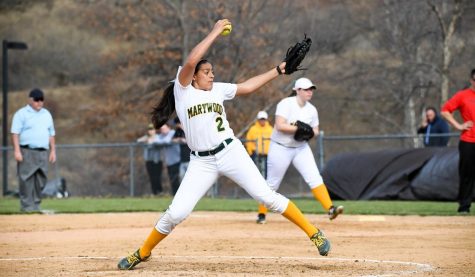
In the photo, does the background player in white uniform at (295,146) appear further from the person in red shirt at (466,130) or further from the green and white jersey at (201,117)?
the green and white jersey at (201,117)

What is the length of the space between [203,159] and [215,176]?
0.22 meters

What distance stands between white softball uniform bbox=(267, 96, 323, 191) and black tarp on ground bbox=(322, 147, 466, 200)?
6643mm

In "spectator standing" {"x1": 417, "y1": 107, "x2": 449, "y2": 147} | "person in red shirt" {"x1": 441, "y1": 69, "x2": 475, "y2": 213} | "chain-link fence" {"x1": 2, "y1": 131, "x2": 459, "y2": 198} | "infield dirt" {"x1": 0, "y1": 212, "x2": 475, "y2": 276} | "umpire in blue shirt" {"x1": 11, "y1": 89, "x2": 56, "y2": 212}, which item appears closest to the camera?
"infield dirt" {"x1": 0, "y1": 212, "x2": 475, "y2": 276}

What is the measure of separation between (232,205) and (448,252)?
32.2 feet

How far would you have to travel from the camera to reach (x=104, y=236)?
12.9m

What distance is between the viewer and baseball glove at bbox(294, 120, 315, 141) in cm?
1349

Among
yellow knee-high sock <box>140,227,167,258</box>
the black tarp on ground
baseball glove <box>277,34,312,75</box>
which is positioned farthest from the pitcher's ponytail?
the black tarp on ground

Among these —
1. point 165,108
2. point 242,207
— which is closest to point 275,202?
point 165,108

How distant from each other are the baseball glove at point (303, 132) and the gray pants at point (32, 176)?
18.2 feet

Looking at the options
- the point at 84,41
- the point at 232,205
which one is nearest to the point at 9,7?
the point at 84,41

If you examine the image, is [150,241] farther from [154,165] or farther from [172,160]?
[154,165]

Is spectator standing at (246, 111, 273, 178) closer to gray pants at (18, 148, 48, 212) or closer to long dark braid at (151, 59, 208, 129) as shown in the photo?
gray pants at (18, 148, 48, 212)

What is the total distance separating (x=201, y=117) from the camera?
910 cm

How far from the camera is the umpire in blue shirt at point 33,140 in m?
16.6
